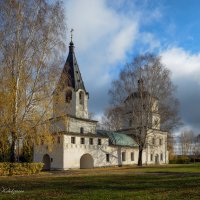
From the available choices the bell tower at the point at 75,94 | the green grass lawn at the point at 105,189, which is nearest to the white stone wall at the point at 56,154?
the bell tower at the point at 75,94

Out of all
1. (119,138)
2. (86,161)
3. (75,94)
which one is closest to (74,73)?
(75,94)

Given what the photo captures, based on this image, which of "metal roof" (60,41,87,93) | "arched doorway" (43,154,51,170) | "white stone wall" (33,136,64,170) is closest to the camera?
"white stone wall" (33,136,64,170)

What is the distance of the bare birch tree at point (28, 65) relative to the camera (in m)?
25.7

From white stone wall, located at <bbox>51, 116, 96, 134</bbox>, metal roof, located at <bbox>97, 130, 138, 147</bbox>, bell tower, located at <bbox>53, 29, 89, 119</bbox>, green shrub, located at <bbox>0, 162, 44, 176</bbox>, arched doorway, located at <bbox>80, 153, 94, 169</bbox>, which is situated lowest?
arched doorway, located at <bbox>80, 153, 94, 169</bbox>

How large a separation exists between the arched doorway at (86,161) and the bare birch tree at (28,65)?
60.2 feet

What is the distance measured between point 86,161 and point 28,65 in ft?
74.9

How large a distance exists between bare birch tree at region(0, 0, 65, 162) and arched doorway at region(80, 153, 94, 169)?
60.2 feet

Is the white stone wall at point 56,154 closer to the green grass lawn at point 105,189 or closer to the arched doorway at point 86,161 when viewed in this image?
the arched doorway at point 86,161

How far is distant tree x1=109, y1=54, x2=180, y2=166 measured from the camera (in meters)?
44.2

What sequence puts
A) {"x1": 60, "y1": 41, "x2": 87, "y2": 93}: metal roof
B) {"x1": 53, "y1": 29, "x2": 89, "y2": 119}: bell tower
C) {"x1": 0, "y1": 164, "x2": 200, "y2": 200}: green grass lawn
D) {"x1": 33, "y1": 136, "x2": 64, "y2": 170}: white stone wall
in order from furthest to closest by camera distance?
{"x1": 60, "y1": 41, "x2": 87, "y2": 93}: metal roof < {"x1": 53, "y1": 29, "x2": 89, "y2": 119}: bell tower < {"x1": 33, "y1": 136, "x2": 64, "y2": 170}: white stone wall < {"x1": 0, "y1": 164, "x2": 200, "y2": 200}: green grass lawn

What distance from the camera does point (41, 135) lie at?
88.3ft

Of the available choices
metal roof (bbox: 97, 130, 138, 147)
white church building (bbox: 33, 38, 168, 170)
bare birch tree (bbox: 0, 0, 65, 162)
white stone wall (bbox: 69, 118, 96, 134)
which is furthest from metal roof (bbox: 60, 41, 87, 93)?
bare birch tree (bbox: 0, 0, 65, 162)

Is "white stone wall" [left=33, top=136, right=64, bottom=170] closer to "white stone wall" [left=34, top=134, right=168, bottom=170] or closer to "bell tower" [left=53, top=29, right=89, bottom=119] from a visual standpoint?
"white stone wall" [left=34, top=134, right=168, bottom=170]

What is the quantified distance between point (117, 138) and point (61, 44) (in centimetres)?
2638
